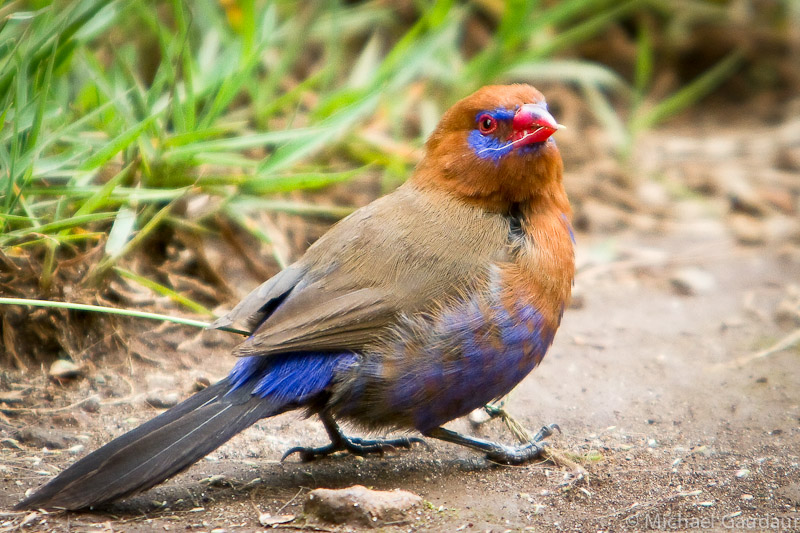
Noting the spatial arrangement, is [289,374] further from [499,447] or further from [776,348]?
[776,348]

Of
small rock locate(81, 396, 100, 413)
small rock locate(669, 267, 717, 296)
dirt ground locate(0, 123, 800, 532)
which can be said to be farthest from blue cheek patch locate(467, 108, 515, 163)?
small rock locate(669, 267, 717, 296)

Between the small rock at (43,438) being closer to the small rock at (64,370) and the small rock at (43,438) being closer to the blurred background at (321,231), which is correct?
the blurred background at (321,231)

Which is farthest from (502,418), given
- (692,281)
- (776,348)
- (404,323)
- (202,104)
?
(202,104)

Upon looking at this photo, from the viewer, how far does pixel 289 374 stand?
2914mm

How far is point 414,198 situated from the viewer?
3.43 meters

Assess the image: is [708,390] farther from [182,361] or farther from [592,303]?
[182,361]

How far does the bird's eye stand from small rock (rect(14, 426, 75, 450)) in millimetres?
1840

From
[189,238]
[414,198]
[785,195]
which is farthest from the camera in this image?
[785,195]

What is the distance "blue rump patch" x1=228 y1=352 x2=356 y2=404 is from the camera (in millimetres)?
2900

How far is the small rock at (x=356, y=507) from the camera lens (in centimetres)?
263

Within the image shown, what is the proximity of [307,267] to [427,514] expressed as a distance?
37.3 inches

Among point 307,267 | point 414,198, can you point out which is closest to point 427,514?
point 307,267

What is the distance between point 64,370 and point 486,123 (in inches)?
73.7

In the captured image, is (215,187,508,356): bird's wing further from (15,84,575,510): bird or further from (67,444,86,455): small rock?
(67,444,86,455): small rock
